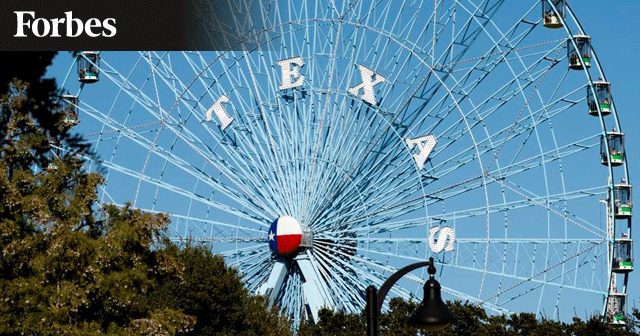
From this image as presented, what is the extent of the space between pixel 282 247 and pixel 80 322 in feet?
81.6

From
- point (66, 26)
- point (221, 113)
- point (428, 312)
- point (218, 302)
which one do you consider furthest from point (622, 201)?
point (428, 312)

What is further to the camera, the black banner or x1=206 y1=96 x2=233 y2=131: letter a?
x1=206 y1=96 x2=233 y2=131: letter a

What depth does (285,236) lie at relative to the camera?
5766cm

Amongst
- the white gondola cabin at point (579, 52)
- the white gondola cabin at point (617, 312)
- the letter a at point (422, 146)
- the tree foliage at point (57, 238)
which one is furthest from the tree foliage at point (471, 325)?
the tree foliage at point (57, 238)

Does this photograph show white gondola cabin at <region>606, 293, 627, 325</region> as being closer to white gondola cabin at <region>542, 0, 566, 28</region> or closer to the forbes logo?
white gondola cabin at <region>542, 0, 566, 28</region>

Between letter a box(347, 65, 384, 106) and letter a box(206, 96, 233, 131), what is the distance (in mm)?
5713

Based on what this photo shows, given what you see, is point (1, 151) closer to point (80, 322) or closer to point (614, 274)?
→ point (80, 322)

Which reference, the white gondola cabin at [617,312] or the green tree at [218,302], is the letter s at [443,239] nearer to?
the white gondola cabin at [617,312]

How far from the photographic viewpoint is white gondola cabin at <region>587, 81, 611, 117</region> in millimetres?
56094

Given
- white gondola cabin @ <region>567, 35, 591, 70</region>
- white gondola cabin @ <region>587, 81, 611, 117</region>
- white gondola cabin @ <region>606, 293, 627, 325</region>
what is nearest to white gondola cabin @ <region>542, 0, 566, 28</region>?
white gondola cabin @ <region>567, 35, 591, 70</region>

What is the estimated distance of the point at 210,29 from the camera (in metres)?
60.6

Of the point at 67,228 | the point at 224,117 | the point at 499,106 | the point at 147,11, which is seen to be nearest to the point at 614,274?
the point at 499,106

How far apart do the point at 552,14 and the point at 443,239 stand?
10.2 metres

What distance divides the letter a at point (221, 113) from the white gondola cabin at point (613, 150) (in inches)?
620
